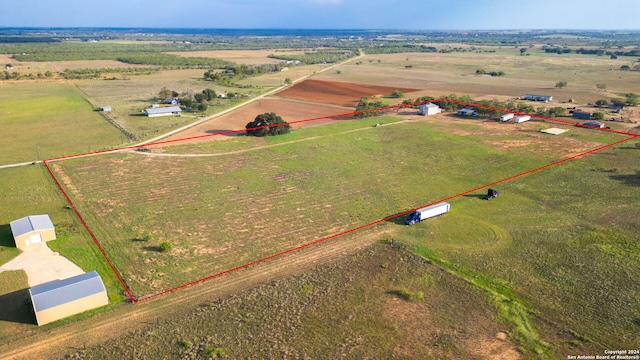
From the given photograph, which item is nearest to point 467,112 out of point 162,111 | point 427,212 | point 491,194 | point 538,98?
point 538,98

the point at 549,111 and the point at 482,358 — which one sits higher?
the point at 549,111

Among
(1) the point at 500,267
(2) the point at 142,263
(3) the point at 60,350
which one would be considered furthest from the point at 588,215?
(3) the point at 60,350

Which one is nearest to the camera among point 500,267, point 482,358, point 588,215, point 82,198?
point 482,358

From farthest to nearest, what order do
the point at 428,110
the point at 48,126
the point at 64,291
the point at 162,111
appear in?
the point at 428,110
the point at 162,111
the point at 48,126
the point at 64,291

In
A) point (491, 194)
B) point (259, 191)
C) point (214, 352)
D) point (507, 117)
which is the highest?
point (507, 117)

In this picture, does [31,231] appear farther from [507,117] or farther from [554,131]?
[507,117]

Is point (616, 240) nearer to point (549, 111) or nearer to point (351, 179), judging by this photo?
point (351, 179)
